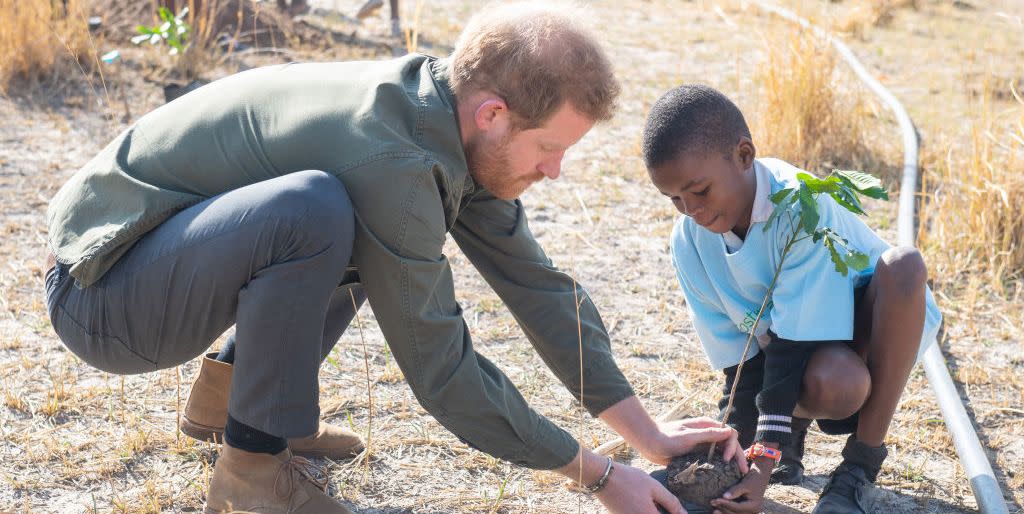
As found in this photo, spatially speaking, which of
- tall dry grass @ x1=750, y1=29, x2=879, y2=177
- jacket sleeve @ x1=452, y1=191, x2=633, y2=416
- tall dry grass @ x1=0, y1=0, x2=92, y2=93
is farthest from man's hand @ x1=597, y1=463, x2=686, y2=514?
tall dry grass @ x1=0, y1=0, x2=92, y2=93

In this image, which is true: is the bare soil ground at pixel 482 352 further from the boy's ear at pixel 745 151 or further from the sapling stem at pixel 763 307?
the boy's ear at pixel 745 151

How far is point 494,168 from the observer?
2.25m

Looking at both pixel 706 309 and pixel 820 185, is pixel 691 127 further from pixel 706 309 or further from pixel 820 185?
pixel 706 309

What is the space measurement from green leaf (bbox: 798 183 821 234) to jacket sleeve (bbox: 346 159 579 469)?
0.69 meters

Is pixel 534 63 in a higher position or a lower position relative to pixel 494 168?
higher

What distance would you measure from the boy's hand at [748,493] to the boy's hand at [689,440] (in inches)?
1.1

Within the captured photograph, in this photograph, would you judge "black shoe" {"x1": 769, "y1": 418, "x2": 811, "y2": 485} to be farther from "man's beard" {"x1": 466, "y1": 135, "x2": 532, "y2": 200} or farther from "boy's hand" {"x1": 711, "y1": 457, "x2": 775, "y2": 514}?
"man's beard" {"x1": 466, "y1": 135, "x2": 532, "y2": 200}

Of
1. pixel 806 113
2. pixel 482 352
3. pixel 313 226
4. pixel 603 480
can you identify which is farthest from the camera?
pixel 806 113

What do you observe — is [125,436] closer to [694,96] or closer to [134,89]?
[694,96]

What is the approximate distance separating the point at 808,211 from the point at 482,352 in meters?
1.43

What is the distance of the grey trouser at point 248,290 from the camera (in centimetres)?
209

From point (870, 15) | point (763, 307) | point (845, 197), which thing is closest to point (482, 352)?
point (763, 307)

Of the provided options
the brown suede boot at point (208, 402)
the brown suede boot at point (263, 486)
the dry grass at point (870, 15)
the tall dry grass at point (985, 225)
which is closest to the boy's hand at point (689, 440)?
the brown suede boot at point (263, 486)

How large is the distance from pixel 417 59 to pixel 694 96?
69 cm
